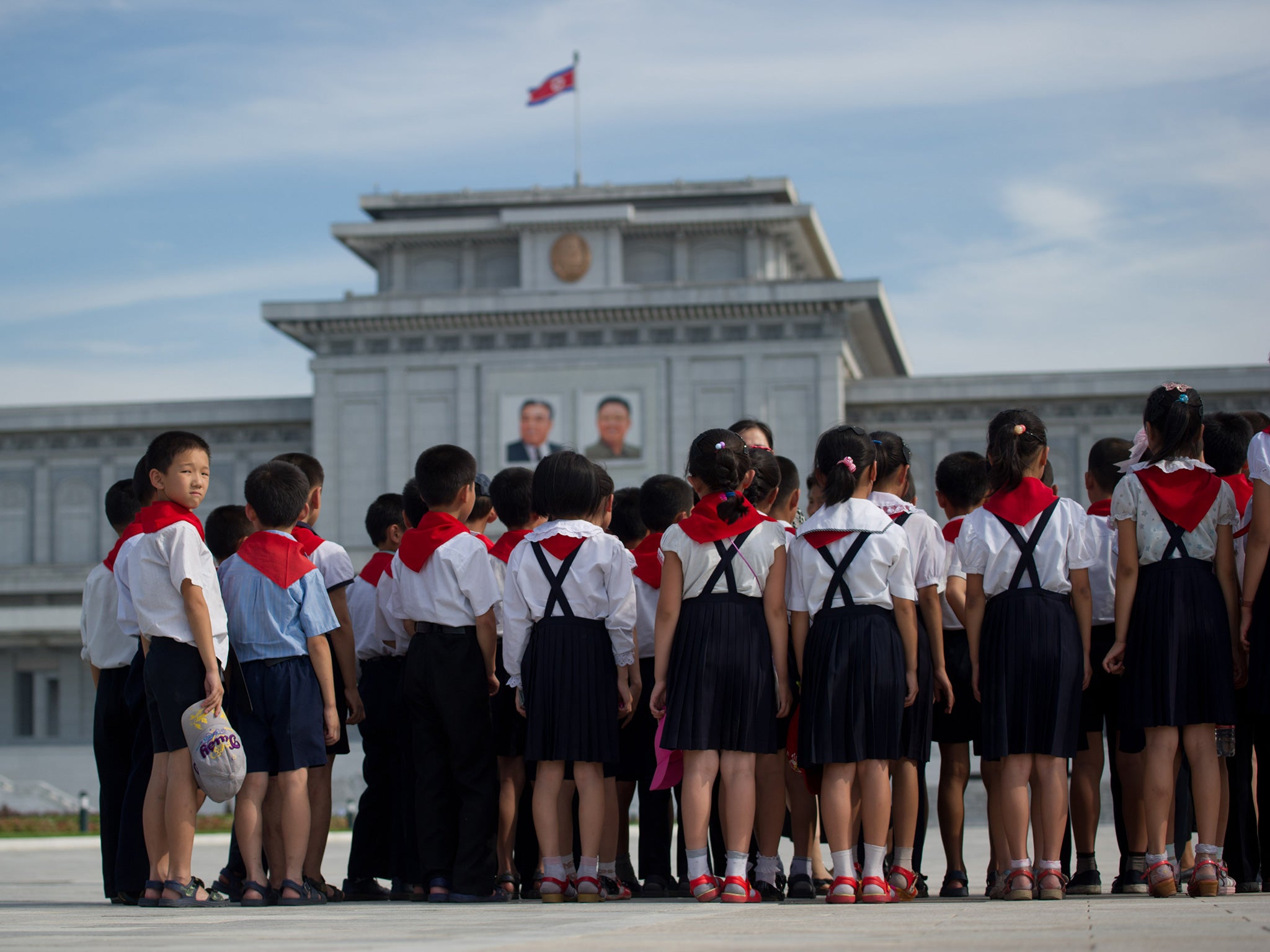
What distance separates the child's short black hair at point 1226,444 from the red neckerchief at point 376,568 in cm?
411

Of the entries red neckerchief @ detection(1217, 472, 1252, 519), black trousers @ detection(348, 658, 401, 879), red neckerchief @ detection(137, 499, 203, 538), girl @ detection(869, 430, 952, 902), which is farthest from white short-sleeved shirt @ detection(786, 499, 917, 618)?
red neckerchief @ detection(137, 499, 203, 538)

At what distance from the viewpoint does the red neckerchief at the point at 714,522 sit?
6.79 meters

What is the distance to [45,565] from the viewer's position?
3947 centimetres

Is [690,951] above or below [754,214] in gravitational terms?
below

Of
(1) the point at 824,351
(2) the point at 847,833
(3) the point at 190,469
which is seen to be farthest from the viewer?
(1) the point at 824,351

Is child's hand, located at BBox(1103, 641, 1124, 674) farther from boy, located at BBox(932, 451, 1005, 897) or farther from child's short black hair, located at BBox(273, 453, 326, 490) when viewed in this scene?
child's short black hair, located at BBox(273, 453, 326, 490)

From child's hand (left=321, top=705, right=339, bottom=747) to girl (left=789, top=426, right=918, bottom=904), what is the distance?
6.90ft

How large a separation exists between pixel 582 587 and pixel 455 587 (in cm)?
63

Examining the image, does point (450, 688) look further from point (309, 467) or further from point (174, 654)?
point (309, 467)

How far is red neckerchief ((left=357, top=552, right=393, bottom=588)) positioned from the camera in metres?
8.45

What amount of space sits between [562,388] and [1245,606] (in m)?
30.7

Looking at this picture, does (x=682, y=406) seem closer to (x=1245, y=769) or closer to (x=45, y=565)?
(x=45, y=565)

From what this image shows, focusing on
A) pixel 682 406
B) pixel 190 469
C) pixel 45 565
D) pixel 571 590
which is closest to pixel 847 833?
pixel 571 590

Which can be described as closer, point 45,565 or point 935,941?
point 935,941
